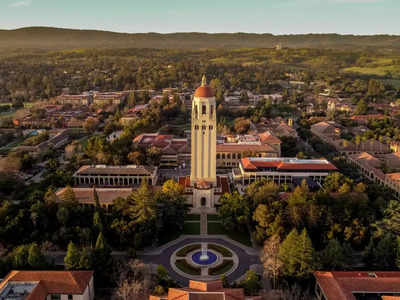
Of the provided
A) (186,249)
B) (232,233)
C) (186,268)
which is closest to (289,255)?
(186,268)

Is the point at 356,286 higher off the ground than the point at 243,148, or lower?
lower

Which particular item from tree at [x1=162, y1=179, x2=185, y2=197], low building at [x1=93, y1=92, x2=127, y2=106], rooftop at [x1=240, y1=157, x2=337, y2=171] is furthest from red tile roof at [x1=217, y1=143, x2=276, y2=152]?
low building at [x1=93, y1=92, x2=127, y2=106]

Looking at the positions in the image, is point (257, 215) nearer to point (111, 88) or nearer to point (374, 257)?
point (374, 257)

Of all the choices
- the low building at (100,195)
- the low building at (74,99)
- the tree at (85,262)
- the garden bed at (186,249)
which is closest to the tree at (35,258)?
the tree at (85,262)

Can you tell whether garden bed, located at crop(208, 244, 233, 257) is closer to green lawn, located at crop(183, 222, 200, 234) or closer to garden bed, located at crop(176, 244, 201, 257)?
garden bed, located at crop(176, 244, 201, 257)

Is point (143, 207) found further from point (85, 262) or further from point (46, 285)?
point (46, 285)

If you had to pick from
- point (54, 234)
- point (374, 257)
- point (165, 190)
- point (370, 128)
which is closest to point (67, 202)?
point (54, 234)

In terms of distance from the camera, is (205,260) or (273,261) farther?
(205,260)
